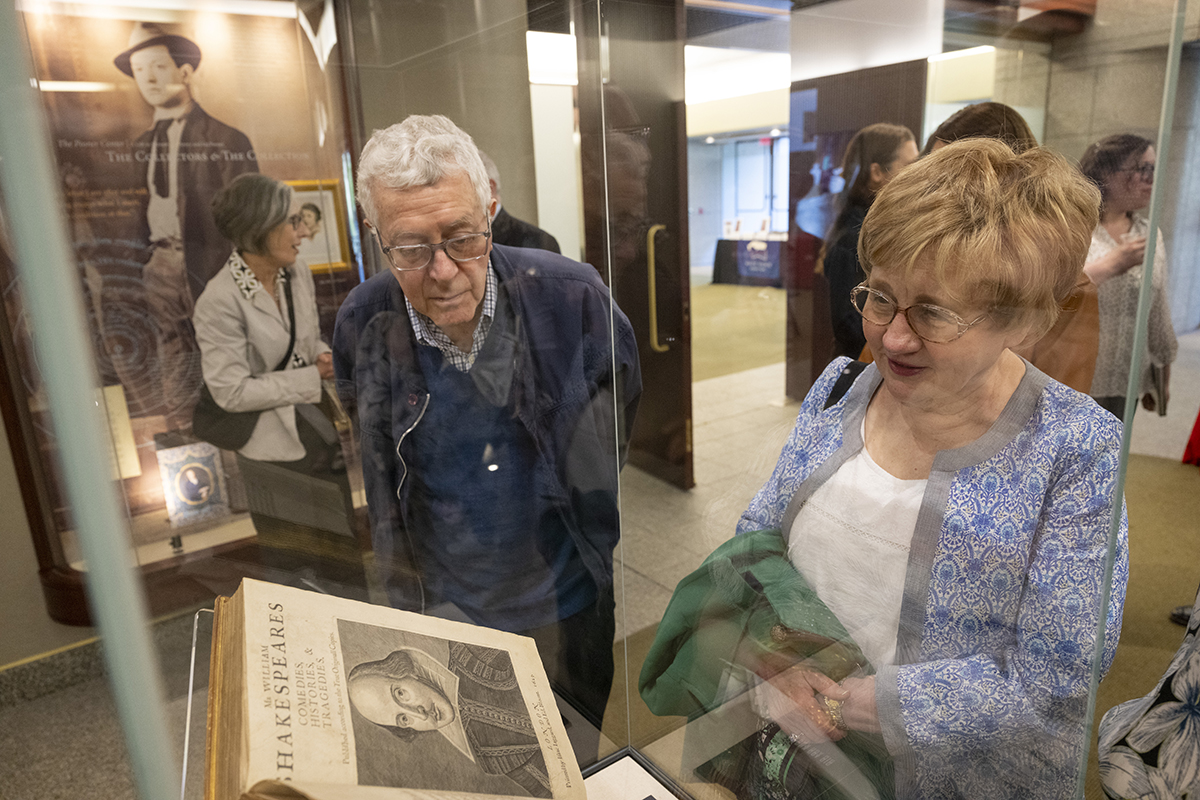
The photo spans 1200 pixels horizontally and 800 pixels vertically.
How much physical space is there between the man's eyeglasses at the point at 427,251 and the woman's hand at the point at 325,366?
7.0 inches

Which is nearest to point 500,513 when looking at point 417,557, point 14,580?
point 417,557

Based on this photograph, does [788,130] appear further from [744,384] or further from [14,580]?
[14,580]

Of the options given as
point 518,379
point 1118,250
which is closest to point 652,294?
point 518,379

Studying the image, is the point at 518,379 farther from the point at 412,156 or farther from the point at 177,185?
the point at 177,185

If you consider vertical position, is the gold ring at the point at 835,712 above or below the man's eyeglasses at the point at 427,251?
below

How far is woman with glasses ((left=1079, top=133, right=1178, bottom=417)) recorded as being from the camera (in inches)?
29.4

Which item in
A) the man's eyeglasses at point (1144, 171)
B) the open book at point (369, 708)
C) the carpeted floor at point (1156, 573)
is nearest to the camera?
the open book at point (369, 708)

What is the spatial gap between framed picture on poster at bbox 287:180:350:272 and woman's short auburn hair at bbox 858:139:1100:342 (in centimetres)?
66

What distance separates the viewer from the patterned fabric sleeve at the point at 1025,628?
2.28ft

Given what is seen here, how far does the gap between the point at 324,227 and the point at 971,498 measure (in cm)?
83

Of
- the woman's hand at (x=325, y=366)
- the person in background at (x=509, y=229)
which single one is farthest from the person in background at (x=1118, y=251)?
the woman's hand at (x=325, y=366)

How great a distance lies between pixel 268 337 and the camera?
3.34ft

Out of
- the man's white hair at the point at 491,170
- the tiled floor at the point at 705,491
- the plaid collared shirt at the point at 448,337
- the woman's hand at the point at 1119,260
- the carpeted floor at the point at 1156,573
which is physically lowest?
the carpeted floor at the point at 1156,573

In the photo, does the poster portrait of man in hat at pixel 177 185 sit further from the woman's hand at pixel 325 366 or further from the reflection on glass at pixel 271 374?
the woman's hand at pixel 325 366
